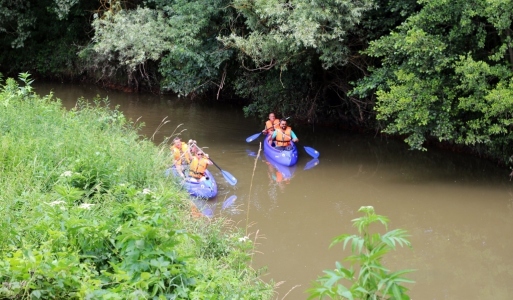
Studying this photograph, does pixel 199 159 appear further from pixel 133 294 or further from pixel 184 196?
pixel 133 294

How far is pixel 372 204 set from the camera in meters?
10.9

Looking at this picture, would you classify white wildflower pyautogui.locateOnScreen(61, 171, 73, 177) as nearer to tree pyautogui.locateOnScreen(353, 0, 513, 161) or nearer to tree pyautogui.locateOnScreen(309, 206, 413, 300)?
tree pyautogui.locateOnScreen(309, 206, 413, 300)

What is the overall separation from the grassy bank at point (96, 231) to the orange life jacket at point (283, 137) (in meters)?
6.29

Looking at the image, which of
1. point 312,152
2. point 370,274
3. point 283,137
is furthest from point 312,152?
point 370,274

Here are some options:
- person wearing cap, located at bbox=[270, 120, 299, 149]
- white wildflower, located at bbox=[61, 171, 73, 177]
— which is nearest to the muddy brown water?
person wearing cap, located at bbox=[270, 120, 299, 149]

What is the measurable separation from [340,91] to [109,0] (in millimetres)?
7602

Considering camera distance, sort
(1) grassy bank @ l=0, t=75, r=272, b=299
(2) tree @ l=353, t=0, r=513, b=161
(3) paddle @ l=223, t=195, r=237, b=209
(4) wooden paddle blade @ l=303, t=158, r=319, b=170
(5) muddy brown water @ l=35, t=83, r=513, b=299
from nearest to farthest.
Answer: (1) grassy bank @ l=0, t=75, r=272, b=299
(5) muddy brown water @ l=35, t=83, r=513, b=299
(3) paddle @ l=223, t=195, r=237, b=209
(2) tree @ l=353, t=0, r=513, b=161
(4) wooden paddle blade @ l=303, t=158, r=319, b=170

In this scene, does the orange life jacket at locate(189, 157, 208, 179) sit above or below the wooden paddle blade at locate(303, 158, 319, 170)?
above

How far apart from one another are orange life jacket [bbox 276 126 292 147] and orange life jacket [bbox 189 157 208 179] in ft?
11.0

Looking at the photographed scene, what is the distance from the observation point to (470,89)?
1104 centimetres

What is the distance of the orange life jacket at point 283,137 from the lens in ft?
45.0

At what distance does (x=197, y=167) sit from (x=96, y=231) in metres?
6.61

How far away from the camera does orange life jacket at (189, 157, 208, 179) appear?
10609mm

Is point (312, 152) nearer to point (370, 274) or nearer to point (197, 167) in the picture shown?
point (197, 167)
